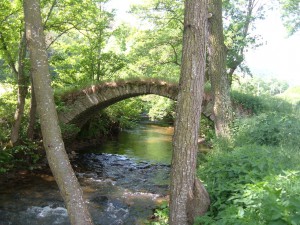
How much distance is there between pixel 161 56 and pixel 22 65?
829 cm

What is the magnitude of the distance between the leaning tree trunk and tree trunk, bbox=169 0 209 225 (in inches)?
49.0

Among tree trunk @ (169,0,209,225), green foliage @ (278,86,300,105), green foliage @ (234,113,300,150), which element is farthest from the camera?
green foliage @ (278,86,300,105)

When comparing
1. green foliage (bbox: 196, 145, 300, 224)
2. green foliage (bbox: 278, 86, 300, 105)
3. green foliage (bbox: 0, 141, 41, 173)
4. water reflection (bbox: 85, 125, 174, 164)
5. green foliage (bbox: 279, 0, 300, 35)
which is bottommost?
water reflection (bbox: 85, 125, 174, 164)

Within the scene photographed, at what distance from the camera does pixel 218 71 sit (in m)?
7.45

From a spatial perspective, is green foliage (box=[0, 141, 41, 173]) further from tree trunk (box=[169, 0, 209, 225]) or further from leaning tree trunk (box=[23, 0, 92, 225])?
tree trunk (box=[169, 0, 209, 225])

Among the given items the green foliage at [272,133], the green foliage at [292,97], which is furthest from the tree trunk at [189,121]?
the green foliage at [292,97]

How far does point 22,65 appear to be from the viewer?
8078mm

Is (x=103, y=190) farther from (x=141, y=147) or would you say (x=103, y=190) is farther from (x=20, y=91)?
(x=141, y=147)

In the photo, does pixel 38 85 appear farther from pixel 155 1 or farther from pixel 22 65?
pixel 155 1

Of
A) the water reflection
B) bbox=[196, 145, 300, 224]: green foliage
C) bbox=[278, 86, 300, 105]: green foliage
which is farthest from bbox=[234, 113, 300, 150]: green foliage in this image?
bbox=[278, 86, 300, 105]: green foliage

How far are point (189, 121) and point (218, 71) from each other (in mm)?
3986

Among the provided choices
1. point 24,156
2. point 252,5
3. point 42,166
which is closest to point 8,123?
point 24,156

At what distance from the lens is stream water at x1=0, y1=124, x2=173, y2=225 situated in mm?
6086

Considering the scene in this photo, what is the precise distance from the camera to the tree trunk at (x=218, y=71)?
7418mm
